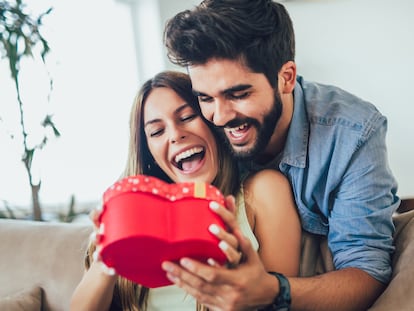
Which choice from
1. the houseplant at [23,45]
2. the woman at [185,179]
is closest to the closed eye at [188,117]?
the woman at [185,179]

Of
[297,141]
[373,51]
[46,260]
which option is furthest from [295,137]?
[373,51]

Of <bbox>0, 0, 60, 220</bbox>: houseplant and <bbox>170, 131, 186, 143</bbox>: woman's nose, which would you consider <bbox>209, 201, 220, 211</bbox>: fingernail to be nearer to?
<bbox>170, 131, 186, 143</bbox>: woman's nose

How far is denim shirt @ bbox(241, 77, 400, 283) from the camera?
3.24 feet

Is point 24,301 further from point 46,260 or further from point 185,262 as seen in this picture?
point 185,262

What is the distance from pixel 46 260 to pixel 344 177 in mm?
776

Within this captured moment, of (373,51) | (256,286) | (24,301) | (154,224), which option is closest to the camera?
(154,224)

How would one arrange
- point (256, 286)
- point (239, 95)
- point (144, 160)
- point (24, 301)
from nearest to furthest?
point (256, 286) → point (239, 95) → point (144, 160) → point (24, 301)

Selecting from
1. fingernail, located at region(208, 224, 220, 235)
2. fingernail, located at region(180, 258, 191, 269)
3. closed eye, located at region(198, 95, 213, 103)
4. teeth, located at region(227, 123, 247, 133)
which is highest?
closed eye, located at region(198, 95, 213, 103)

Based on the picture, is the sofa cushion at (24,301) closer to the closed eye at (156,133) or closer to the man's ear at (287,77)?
the closed eye at (156,133)

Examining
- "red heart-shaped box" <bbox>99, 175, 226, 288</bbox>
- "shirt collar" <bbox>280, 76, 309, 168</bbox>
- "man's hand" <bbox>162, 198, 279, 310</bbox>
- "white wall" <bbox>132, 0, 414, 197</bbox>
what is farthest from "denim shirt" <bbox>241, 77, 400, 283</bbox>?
"white wall" <bbox>132, 0, 414, 197</bbox>

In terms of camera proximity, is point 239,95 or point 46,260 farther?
point 46,260

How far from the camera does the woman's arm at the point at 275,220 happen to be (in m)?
1.01

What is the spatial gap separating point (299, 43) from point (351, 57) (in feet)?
0.64

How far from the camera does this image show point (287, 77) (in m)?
1.01
